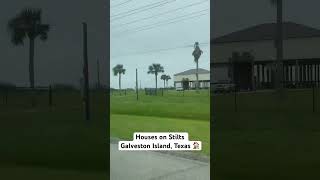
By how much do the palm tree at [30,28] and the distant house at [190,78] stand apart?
2.01 m

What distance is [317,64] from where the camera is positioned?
36.2 feet

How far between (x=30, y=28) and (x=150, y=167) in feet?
9.43

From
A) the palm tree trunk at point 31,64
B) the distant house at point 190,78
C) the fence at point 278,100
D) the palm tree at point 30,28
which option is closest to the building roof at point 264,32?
the fence at point 278,100

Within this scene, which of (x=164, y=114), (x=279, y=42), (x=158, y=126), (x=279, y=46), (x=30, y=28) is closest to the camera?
(x=30, y=28)

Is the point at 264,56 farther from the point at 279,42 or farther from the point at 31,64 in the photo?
the point at 31,64

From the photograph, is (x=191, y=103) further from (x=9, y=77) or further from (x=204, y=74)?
(x=9, y=77)

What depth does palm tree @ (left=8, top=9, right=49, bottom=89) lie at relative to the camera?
754cm

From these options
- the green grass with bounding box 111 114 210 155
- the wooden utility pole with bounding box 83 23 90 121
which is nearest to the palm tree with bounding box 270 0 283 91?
the green grass with bounding box 111 114 210 155

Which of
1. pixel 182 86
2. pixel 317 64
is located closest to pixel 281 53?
pixel 317 64

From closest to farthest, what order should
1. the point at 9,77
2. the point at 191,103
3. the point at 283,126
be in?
the point at 9,77 → the point at 191,103 → the point at 283,126

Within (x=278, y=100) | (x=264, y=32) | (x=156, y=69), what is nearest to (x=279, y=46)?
(x=264, y=32)

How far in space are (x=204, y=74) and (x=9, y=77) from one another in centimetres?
287

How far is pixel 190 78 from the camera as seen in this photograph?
22.4 ft

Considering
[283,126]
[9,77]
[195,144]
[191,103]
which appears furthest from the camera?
[283,126]
